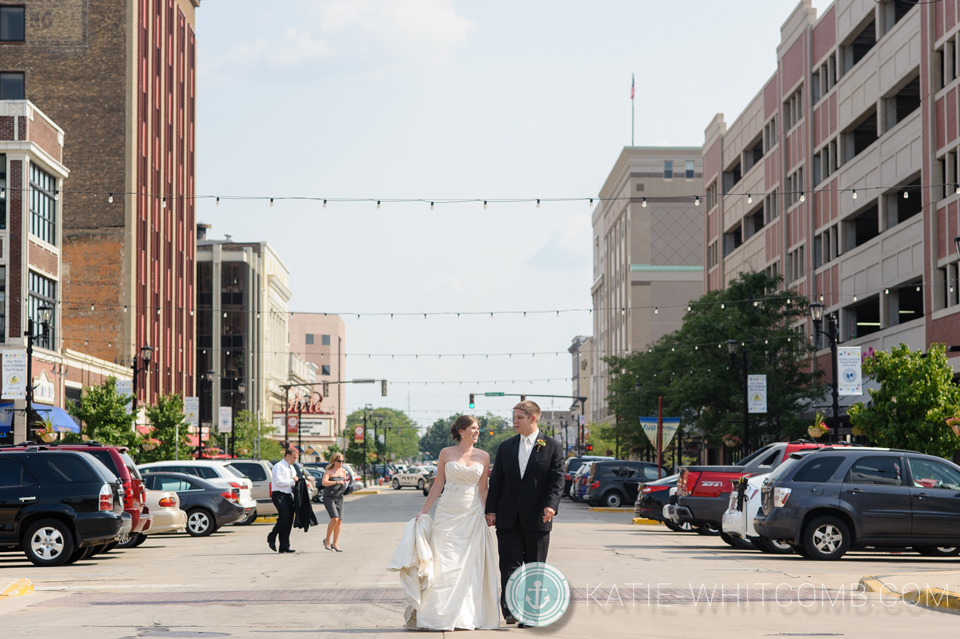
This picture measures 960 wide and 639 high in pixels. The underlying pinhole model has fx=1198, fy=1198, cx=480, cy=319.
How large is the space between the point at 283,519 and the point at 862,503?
393 inches

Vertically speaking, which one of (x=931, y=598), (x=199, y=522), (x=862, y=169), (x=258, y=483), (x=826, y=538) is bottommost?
(x=199, y=522)

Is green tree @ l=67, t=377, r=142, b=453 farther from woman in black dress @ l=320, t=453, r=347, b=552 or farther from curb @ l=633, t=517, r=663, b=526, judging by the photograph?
woman in black dress @ l=320, t=453, r=347, b=552

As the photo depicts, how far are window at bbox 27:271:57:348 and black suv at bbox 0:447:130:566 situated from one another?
2744cm

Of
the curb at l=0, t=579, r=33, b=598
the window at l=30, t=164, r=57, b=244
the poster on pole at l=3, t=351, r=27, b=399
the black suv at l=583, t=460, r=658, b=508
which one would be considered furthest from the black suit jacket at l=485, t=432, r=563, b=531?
the window at l=30, t=164, r=57, b=244

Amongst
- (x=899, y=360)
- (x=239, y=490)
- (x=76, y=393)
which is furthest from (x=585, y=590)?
(x=76, y=393)

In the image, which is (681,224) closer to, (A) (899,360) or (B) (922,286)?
(B) (922,286)

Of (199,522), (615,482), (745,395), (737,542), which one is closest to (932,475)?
(737,542)

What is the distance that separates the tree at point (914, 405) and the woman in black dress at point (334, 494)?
15.2m

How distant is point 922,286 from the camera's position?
44031mm

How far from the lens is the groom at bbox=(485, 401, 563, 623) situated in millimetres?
10742

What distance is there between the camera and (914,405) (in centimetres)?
3012

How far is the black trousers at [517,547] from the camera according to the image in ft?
35.5

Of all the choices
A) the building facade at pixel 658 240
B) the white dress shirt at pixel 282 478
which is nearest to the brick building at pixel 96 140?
the white dress shirt at pixel 282 478

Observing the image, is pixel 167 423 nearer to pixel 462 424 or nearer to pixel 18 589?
pixel 18 589
